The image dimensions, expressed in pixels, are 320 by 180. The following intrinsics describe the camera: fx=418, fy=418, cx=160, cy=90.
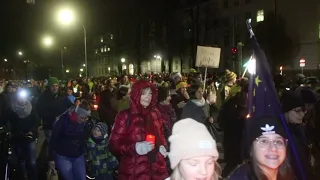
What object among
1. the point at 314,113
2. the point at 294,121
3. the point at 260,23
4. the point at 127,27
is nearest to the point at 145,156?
the point at 294,121

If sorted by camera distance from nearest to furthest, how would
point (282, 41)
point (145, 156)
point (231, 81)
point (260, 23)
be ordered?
point (145, 156), point (231, 81), point (282, 41), point (260, 23)

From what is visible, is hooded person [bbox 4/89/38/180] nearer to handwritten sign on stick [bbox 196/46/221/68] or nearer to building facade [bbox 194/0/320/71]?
handwritten sign on stick [bbox 196/46/221/68]

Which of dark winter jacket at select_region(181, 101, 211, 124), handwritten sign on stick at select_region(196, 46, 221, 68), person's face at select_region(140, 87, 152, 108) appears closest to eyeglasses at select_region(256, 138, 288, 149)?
person's face at select_region(140, 87, 152, 108)

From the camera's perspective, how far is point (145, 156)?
486 cm

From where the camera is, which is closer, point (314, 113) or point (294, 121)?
point (294, 121)

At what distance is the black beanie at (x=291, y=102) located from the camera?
511 centimetres

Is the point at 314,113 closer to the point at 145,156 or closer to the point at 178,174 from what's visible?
the point at 145,156

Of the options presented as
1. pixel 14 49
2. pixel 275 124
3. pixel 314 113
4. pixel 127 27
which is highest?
pixel 127 27

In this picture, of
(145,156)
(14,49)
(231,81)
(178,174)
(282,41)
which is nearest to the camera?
(178,174)

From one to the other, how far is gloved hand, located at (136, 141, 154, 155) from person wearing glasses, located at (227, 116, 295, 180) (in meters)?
1.65

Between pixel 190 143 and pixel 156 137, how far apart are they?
205 cm

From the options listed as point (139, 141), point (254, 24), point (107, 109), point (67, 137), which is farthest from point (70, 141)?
point (254, 24)

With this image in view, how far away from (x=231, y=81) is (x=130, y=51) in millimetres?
81806

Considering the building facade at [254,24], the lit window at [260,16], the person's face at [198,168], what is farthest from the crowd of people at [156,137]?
the lit window at [260,16]
